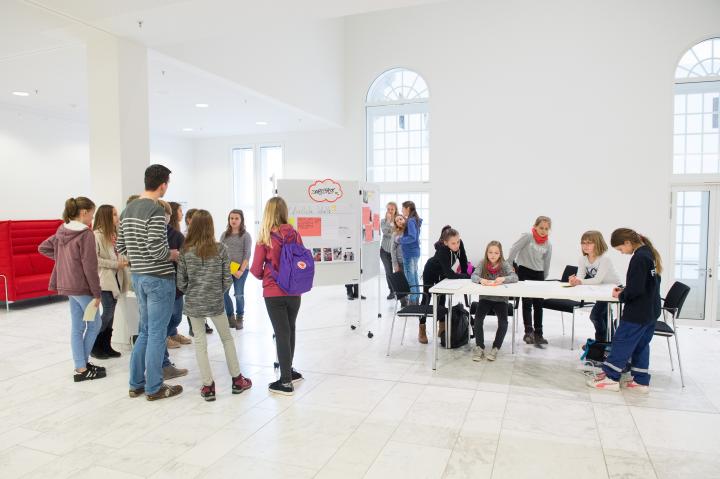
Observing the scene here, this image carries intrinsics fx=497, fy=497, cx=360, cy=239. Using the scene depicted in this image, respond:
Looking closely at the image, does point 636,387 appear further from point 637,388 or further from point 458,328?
point 458,328

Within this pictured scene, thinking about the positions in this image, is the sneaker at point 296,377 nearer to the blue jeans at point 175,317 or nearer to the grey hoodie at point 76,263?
the blue jeans at point 175,317

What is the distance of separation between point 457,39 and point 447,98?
1.10 m

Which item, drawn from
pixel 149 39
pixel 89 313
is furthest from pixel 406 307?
pixel 149 39

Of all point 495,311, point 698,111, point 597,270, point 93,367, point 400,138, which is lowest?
point 93,367

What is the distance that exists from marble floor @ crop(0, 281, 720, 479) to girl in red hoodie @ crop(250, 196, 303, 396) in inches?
11.5

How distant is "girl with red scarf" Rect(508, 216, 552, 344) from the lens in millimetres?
5766

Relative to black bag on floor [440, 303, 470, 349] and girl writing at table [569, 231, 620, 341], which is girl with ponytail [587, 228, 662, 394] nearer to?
girl writing at table [569, 231, 620, 341]

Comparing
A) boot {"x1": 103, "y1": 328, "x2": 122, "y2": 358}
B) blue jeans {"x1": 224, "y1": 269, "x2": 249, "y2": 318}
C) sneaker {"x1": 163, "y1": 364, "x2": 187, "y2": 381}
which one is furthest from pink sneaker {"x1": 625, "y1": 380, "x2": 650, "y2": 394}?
boot {"x1": 103, "y1": 328, "x2": 122, "y2": 358}

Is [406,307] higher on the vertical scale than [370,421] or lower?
higher

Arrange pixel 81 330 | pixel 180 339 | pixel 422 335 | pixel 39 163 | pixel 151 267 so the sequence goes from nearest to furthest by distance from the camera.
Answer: pixel 151 267, pixel 81 330, pixel 180 339, pixel 422 335, pixel 39 163

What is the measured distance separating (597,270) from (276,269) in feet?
10.9

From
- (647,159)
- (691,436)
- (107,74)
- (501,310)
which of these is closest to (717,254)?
(647,159)

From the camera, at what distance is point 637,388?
13.8 feet

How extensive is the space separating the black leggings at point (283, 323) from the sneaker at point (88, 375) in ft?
5.68
